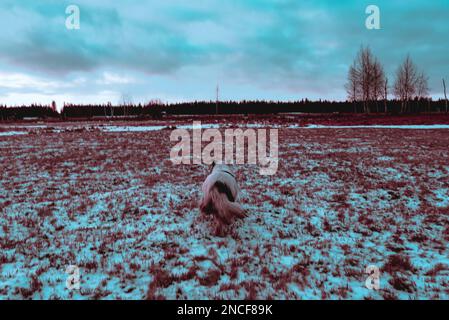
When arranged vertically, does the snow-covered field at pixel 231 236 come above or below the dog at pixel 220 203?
below

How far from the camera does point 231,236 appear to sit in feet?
18.1

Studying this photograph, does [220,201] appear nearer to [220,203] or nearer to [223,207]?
[220,203]

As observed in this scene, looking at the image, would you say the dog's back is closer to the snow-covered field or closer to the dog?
the dog

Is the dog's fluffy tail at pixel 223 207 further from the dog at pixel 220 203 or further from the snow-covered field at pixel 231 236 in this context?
the snow-covered field at pixel 231 236

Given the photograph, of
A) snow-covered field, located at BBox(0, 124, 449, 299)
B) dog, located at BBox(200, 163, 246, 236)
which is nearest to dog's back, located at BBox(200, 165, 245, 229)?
dog, located at BBox(200, 163, 246, 236)

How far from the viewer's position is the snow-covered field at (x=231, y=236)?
13.0 feet

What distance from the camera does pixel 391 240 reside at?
5.42 metres

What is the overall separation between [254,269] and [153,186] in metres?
5.67

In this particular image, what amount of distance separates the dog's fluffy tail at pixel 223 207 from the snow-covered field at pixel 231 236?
32 centimetres

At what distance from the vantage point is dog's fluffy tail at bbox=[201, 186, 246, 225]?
5.77 meters

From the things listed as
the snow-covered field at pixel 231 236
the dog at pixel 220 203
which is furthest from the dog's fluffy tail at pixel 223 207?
the snow-covered field at pixel 231 236

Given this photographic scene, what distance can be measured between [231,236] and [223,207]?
64cm

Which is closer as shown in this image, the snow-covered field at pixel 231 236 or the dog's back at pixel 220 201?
the snow-covered field at pixel 231 236
